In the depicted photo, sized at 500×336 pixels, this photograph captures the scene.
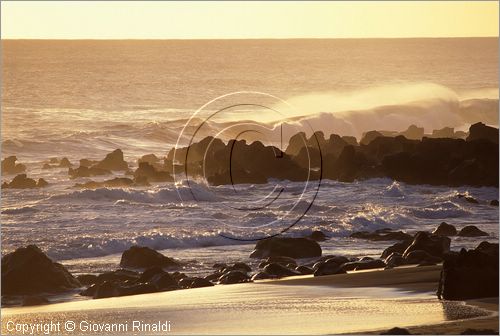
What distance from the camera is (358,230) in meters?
37.1

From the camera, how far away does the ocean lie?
117 ft

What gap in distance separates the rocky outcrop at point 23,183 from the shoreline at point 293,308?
942 inches

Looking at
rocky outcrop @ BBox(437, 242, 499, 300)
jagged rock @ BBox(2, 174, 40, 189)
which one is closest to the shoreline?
rocky outcrop @ BBox(437, 242, 499, 300)

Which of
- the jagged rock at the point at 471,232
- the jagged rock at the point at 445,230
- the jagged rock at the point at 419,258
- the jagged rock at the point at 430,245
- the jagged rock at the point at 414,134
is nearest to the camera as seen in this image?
the jagged rock at the point at 419,258

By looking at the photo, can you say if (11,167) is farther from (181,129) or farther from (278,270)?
(278,270)

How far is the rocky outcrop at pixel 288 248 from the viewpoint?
102ft

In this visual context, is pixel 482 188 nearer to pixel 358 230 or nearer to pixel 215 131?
pixel 358 230

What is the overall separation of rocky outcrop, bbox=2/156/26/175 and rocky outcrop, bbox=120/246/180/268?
2627 centimetres

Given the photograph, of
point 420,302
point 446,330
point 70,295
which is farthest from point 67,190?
point 446,330

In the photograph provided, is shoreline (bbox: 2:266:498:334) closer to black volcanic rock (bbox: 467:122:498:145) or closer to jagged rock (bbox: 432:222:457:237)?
jagged rock (bbox: 432:222:457:237)

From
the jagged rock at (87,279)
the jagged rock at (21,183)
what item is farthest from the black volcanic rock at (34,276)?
the jagged rock at (21,183)

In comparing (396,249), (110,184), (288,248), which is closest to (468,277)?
(396,249)

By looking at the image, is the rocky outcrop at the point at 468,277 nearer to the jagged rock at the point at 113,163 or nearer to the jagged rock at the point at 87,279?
the jagged rock at the point at 87,279

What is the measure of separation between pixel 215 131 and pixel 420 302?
5606 centimetres
